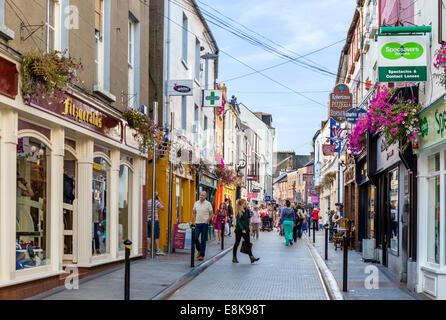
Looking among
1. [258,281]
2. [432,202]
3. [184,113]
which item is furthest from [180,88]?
[432,202]

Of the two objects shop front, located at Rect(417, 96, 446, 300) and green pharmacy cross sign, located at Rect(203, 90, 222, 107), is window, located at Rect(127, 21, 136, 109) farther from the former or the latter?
green pharmacy cross sign, located at Rect(203, 90, 222, 107)

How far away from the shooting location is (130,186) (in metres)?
16.0

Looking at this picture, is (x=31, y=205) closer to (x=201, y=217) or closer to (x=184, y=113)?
(x=201, y=217)

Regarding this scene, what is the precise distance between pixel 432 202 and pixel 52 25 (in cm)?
740

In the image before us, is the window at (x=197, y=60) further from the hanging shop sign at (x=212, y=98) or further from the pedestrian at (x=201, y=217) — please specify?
the pedestrian at (x=201, y=217)

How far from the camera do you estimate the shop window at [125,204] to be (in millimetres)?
15094

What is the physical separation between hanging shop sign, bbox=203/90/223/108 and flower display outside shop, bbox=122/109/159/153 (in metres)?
9.49

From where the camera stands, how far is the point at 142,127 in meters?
15.3

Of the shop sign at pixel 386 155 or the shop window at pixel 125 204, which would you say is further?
the shop window at pixel 125 204

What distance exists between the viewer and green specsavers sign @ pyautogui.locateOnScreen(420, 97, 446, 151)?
9.33 m

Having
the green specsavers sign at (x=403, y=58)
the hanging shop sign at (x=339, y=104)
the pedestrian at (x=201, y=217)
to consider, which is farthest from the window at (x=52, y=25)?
the hanging shop sign at (x=339, y=104)

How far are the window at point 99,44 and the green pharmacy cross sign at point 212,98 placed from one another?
11.9 m

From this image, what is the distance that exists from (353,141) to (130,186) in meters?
5.90
